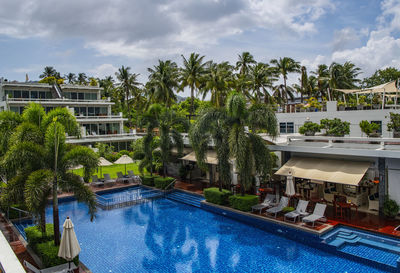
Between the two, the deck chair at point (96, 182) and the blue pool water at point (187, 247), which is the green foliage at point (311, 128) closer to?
the blue pool water at point (187, 247)

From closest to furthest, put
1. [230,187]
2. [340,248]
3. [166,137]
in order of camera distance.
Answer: [340,248] < [230,187] < [166,137]

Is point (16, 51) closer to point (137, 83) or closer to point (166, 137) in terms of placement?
point (166, 137)

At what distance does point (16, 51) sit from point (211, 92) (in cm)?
2070

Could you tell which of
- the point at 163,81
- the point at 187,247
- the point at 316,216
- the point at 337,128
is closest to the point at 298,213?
the point at 316,216

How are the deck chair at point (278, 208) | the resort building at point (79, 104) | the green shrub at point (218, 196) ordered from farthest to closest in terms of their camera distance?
1. the resort building at point (79, 104)
2. the green shrub at point (218, 196)
3. the deck chair at point (278, 208)

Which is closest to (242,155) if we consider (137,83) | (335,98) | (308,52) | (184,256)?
(184,256)

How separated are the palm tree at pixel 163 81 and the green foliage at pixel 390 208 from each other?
1213 inches

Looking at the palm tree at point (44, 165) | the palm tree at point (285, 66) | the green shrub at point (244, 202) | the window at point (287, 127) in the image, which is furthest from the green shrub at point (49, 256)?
the palm tree at point (285, 66)

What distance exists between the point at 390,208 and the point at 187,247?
10429 millimetres

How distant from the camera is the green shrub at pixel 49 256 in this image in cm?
1088

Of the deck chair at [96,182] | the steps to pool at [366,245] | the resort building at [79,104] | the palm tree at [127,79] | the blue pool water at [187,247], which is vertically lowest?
the blue pool water at [187,247]

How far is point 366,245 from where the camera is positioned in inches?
529

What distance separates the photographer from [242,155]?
57.0ft

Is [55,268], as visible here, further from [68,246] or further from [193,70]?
[193,70]
